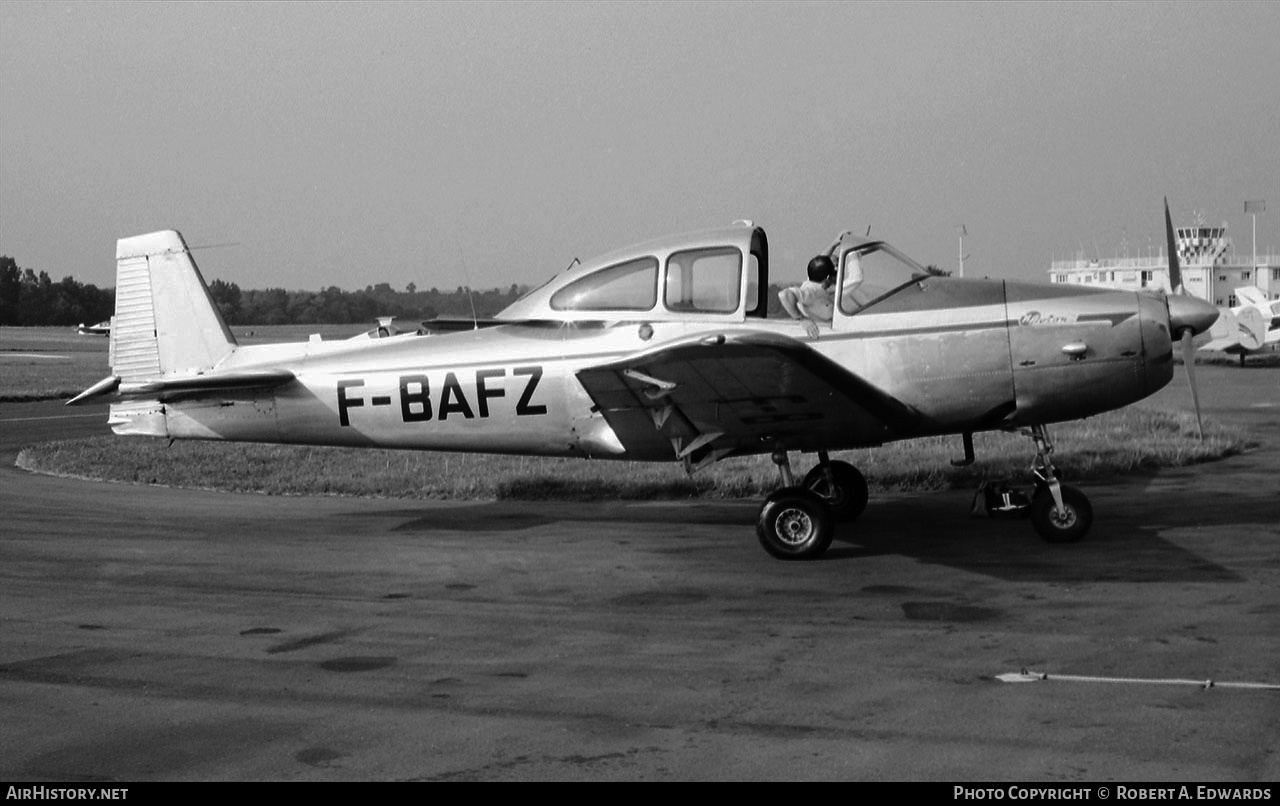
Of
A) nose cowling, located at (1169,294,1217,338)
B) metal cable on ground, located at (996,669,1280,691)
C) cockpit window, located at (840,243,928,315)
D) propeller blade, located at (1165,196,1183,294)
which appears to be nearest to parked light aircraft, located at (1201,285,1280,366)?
propeller blade, located at (1165,196,1183,294)

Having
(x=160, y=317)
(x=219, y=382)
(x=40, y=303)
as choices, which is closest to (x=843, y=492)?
(x=219, y=382)

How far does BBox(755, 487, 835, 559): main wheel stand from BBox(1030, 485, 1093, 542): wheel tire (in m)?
1.63

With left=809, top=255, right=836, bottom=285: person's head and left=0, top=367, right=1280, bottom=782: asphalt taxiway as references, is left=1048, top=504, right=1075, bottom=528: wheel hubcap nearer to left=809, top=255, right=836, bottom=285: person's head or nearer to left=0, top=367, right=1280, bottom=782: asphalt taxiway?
left=0, top=367, right=1280, bottom=782: asphalt taxiway

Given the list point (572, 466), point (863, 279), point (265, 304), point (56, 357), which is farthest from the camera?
point (265, 304)

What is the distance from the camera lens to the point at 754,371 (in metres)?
8.20

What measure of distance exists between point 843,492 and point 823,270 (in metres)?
2.05

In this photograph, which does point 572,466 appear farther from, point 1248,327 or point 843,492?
point 1248,327

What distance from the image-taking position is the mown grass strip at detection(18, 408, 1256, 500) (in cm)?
1238

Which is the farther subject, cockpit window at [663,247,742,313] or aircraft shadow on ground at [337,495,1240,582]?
cockpit window at [663,247,742,313]

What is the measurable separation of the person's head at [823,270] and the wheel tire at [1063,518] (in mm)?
2315

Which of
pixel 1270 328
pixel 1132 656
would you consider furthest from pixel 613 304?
pixel 1270 328

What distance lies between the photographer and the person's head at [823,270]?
9.41 metres

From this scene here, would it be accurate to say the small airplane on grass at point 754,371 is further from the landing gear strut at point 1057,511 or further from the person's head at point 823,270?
the person's head at point 823,270
